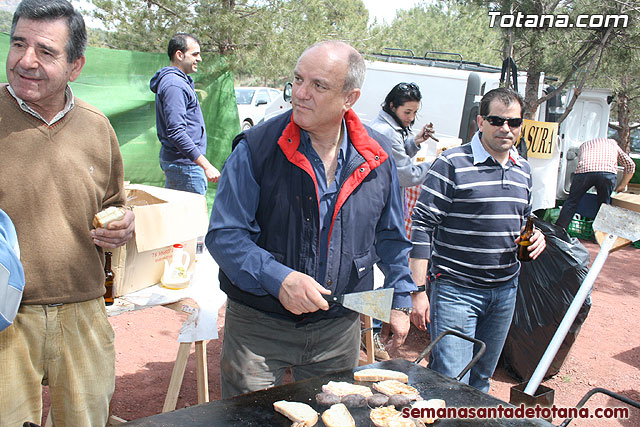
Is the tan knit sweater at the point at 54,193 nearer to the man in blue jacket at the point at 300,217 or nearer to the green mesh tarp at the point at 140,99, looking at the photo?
the man in blue jacket at the point at 300,217

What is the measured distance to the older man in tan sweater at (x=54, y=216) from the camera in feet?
6.71

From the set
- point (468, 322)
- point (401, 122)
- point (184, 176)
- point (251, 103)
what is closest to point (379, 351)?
point (468, 322)

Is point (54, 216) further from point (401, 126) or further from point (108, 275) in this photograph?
point (401, 126)

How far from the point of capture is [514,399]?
2.49 metres

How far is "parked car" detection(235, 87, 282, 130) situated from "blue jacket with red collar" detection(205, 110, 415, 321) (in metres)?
13.2

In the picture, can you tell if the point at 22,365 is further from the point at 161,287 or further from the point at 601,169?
the point at 601,169

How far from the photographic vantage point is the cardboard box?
2904 mm

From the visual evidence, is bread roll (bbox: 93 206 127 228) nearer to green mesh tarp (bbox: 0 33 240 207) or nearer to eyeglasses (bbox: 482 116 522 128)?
eyeglasses (bbox: 482 116 522 128)

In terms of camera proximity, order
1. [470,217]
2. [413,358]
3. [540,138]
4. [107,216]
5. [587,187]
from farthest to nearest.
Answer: [587,187] < [540,138] < [413,358] < [470,217] < [107,216]

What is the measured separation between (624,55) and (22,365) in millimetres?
7980

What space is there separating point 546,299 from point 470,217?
156cm

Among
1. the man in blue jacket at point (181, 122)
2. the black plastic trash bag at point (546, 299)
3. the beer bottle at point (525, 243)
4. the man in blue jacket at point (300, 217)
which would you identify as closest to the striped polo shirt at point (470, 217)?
the beer bottle at point (525, 243)

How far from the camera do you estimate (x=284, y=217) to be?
2.26m

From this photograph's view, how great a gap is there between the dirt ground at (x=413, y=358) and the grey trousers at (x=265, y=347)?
60.5 inches
